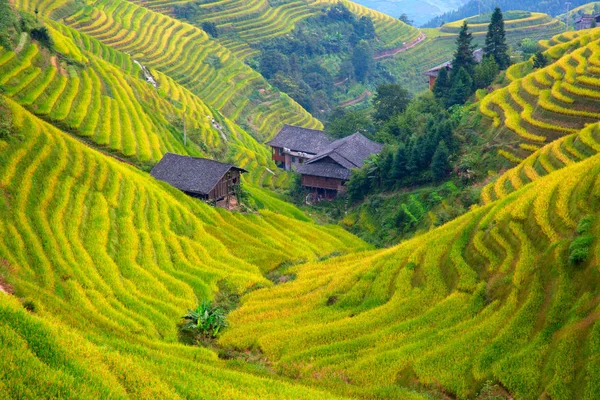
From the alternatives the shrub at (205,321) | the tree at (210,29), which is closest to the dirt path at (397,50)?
the tree at (210,29)

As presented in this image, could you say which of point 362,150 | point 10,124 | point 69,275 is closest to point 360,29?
point 362,150

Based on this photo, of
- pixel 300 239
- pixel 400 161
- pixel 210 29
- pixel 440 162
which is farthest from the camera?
pixel 210 29

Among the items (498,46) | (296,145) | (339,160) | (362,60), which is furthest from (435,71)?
(362,60)

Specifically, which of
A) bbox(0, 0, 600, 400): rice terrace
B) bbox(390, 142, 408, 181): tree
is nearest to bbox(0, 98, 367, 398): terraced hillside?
bbox(0, 0, 600, 400): rice terrace

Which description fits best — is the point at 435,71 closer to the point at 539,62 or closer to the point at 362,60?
the point at 539,62

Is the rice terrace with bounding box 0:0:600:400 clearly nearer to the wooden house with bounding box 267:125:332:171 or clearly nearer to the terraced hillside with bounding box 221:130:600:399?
the terraced hillside with bounding box 221:130:600:399

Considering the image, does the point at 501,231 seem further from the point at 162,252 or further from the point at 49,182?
the point at 49,182

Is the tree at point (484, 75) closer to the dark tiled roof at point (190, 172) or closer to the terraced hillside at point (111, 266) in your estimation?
the terraced hillside at point (111, 266)
